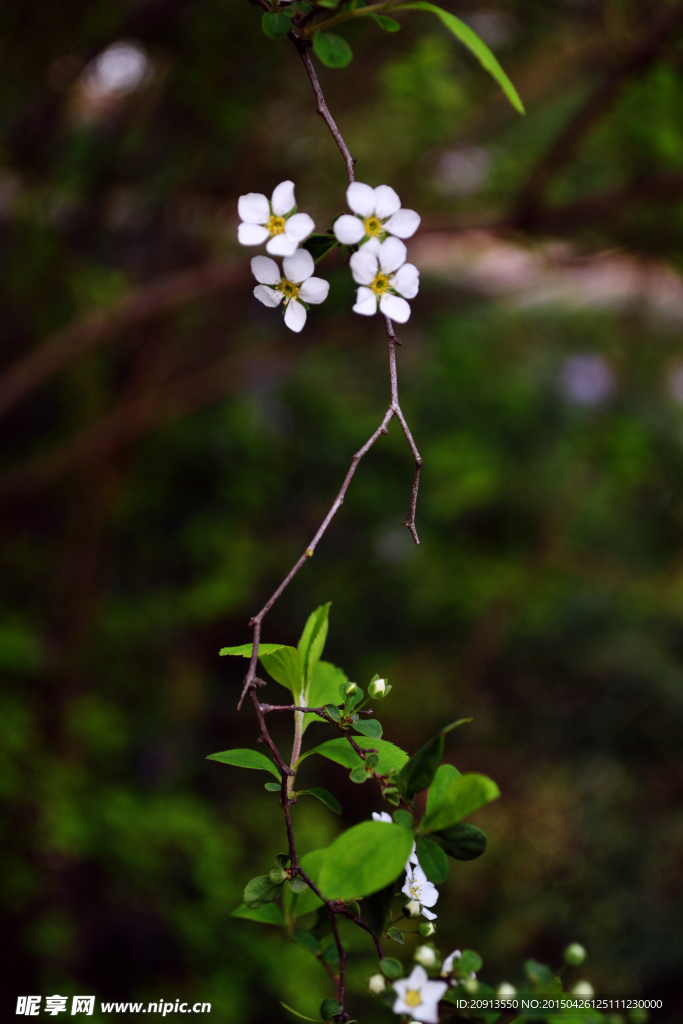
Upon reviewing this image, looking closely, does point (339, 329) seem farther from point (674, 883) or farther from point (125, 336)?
point (674, 883)

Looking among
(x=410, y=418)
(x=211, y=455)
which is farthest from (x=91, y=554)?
(x=410, y=418)

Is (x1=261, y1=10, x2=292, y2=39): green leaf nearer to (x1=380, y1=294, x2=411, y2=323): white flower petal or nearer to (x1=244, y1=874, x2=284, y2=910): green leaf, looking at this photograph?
(x1=380, y1=294, x2=411, y2=323): white flower petal

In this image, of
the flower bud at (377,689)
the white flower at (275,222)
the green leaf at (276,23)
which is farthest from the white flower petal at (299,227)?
the flower bud at (377,689)

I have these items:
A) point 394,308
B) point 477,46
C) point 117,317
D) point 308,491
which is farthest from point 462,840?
point 308,491

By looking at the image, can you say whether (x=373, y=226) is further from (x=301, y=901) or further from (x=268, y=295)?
(x=301, y=901)

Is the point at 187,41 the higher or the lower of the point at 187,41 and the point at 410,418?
the higher

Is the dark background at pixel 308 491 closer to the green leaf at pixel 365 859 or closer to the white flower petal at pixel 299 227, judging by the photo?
the white flower petal at pixel 299 227

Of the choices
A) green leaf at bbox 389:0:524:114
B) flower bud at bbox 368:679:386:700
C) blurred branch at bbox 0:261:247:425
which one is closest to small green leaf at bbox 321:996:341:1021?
flower bud at bbox 368:679:386:700
